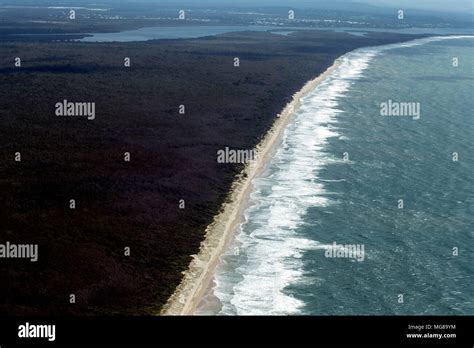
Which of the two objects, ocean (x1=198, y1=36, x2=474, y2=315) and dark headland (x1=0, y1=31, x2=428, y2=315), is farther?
dark headland (x1=0, y1=31, x2=428, y2=315)

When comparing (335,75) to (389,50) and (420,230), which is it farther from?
(420,230)

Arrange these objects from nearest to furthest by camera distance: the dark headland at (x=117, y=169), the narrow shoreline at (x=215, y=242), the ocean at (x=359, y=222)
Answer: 1. the narrow shoreline at (x=215, y=242)
2. the ocean at (x=359, y=222)
3. the dark headland at (x=117, y=169)

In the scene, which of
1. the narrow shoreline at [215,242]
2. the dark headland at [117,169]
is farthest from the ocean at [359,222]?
the dark headland at [117,169]

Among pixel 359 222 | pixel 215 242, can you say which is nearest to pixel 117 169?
pixel 215 242

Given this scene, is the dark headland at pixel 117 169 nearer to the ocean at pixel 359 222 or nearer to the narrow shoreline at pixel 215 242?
the narrow shoreline at pixel 215 242

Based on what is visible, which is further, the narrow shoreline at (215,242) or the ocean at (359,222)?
the ocean at (359,222)

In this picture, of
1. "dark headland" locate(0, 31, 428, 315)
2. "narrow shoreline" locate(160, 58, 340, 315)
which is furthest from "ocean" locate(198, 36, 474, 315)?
"dark headland" locate(0, 31, 428, 315)

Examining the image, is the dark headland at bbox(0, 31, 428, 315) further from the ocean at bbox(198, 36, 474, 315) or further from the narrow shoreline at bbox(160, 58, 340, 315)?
the ocean at bbox(198, 36, 474, 315)
